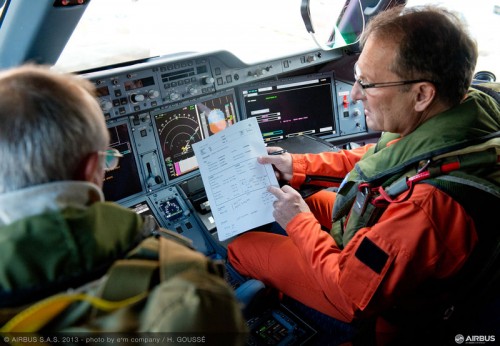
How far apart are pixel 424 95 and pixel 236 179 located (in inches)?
31.6

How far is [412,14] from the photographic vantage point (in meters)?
1.42

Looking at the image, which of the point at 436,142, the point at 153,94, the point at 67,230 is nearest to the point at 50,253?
the point at 67,230

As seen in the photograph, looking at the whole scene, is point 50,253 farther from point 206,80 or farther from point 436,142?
point 206,80

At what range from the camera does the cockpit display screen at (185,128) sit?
229 centimetres

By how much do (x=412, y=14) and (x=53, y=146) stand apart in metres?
1.24

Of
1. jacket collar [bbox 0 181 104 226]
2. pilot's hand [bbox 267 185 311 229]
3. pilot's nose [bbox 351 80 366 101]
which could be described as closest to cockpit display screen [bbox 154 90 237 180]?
pilot's hand [bbox 267 185 311 229]

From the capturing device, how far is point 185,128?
2.36 metres

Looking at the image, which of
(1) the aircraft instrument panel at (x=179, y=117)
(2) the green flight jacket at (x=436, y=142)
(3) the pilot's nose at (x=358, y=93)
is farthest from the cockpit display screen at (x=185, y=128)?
(2) the green flight jacket at (x=436, y=142)

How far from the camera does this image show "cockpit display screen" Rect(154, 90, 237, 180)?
90.0 inches

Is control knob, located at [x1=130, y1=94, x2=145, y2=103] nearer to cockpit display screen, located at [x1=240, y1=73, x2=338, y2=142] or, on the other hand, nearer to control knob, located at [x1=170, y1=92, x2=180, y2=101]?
control knob, located at [x1=170, y1=92, x2=180, y2=101]

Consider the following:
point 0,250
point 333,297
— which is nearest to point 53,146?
point 0,250

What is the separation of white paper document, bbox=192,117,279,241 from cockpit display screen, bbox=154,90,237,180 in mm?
554

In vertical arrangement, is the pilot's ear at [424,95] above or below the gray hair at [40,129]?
below

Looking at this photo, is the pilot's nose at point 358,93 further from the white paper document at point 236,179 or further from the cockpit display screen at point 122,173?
the cockpit display screen at point 122,173
